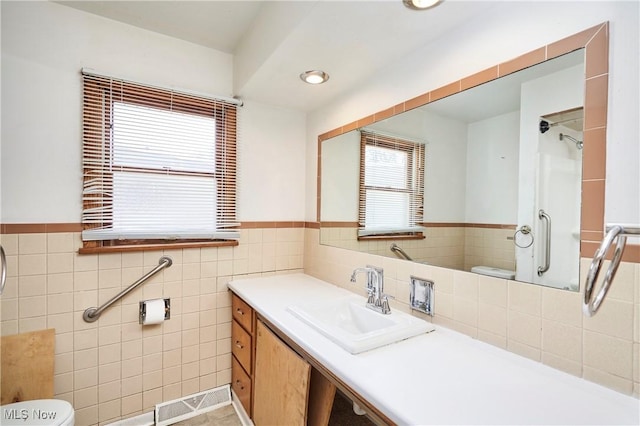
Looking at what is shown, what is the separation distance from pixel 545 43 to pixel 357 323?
4.81 ft

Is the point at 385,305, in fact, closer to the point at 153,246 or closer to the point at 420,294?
the point at 420,294

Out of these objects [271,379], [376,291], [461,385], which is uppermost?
[376,291]

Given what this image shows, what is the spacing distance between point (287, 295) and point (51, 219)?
54.7 inches

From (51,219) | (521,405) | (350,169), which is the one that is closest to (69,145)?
(51,219)

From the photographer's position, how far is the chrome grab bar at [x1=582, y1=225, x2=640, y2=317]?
2.15 feet

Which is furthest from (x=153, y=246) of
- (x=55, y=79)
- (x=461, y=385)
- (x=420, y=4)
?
(x=420, y=4)

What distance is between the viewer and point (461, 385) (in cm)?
92

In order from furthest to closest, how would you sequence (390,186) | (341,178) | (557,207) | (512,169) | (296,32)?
(341,178) < (390,186) < (296,32) < (512,169) < (557,207)

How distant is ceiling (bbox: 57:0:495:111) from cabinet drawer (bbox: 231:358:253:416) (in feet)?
6.23

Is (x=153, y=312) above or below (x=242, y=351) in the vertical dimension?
above

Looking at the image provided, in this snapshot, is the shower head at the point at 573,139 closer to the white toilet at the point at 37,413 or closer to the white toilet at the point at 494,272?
the white toilet at the point at 494,272

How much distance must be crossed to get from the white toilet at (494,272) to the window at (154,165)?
1.58 metres

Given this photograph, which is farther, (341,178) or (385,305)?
(341,178)

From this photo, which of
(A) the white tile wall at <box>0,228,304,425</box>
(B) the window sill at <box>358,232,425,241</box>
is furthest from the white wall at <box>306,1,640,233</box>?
(A) the white tile wall at <box>0,228,304,425</box>
